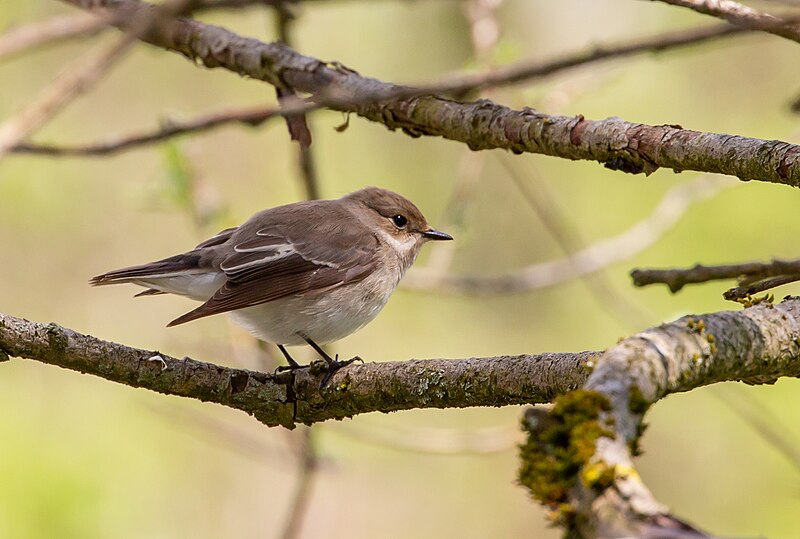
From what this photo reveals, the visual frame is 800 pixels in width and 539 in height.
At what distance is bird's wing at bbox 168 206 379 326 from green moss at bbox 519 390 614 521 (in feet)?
10.2

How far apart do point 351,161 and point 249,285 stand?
4951 mm

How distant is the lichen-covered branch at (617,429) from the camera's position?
56.2 inches

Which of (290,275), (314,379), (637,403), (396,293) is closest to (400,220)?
(290,275)

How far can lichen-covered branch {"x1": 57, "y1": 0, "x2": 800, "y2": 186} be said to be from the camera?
8.34ft

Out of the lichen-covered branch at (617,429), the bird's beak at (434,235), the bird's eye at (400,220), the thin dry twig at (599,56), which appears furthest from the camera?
the bird's eye at (400,220)

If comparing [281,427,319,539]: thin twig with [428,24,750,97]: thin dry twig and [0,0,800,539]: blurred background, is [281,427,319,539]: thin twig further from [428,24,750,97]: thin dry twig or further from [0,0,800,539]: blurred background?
[428,24,750,97]: thin dry twig

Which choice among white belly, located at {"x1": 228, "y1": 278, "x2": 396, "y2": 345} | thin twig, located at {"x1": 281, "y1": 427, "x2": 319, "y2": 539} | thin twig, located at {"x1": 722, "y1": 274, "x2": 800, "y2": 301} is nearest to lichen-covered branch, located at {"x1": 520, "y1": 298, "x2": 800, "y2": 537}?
thin twig, located at {"x1": 722, "y1": 274, "x2": 800, "y2": 301}

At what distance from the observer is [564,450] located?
5.27ft

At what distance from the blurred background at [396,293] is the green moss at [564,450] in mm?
4708

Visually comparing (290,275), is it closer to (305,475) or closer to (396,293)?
(305,475)

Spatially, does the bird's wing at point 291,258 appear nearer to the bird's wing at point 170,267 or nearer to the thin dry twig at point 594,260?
the bird's wing at point 170,267

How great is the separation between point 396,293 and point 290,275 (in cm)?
410

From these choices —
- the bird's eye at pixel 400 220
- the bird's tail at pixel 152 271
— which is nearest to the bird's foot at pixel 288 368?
the bird's tail at pixel 152 271

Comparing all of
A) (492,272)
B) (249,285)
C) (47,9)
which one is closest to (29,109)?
(249,285)
